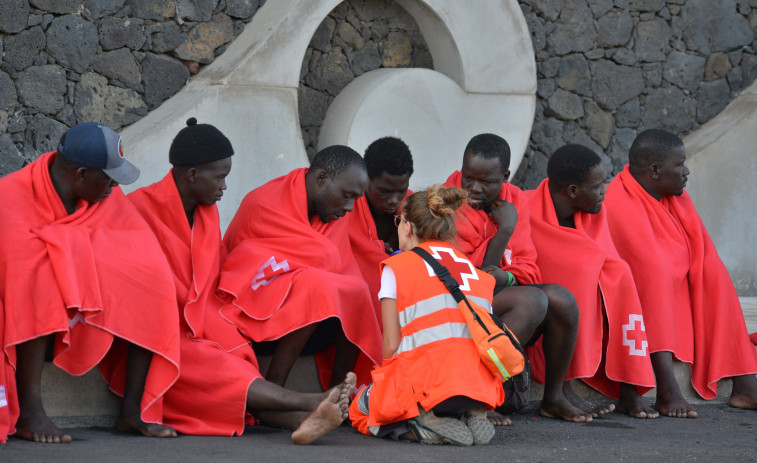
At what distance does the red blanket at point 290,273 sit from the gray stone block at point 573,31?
4050mm

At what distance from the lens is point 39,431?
12.6 feet

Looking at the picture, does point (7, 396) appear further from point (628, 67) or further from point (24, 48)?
point (628, 67)

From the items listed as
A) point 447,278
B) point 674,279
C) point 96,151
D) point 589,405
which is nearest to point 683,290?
point 674,279

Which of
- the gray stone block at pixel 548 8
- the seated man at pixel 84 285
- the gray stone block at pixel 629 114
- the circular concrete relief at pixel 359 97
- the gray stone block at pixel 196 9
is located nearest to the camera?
the seated man at pixel 84 285

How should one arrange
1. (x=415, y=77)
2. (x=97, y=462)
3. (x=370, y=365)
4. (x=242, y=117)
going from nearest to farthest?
1. (x=97, y=462)
2. (x=370, y=365)
3. (x=242, y=117)
4. (x=415, y=77)

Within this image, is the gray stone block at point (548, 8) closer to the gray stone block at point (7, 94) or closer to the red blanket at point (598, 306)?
the red blanket at point (598, 306)

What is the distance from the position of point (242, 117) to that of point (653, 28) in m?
4.04

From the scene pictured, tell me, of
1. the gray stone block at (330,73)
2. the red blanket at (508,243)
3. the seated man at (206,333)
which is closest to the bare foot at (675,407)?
the red blanket at (508,243)

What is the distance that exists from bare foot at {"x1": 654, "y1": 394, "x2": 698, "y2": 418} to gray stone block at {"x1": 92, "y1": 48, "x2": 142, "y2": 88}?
3.82m

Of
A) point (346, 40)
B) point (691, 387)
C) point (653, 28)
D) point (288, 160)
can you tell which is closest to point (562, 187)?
point (691, 387)

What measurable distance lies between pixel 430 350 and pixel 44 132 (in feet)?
11.1

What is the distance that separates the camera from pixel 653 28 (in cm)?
877

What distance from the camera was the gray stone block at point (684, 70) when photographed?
8844mm

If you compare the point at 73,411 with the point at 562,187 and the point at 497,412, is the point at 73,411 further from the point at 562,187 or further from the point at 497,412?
the point at 562,187
